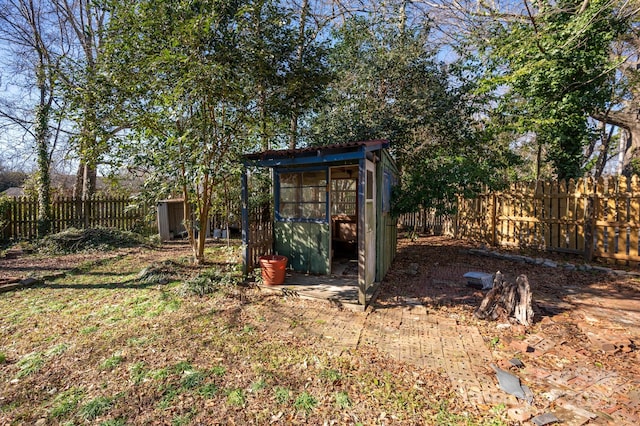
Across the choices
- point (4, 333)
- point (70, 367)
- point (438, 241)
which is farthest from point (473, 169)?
point (4, 333)

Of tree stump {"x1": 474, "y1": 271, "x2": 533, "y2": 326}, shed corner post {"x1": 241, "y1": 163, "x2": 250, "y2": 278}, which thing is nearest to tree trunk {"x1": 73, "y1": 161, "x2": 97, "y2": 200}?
shed corner post {"x1": 241, "y1": 163, "x2": 250, "y2": 278}

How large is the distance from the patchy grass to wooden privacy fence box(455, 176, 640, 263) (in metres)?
6.49

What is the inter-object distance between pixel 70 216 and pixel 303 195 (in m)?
9.07

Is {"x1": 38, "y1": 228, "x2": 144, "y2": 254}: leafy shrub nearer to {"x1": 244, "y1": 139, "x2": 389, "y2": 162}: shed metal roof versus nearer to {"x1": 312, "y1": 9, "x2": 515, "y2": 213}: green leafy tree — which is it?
{"x1": 244, "y1": 139, "x2": 389, "y2": 162}: shed metal roof

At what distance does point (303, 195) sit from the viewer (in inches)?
227

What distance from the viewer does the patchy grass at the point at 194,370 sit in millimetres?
2381

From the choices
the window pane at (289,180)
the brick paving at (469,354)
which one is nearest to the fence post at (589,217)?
the brick paving at (469,354)

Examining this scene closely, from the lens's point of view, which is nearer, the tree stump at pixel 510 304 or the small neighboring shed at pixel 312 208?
the tree stump at pixel 510 304

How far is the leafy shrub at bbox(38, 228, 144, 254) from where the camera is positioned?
840cm

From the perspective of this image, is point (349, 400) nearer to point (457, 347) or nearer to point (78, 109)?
point (457, 347)

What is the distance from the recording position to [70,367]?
3.00m

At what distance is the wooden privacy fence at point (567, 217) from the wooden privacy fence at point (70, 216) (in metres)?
10.7

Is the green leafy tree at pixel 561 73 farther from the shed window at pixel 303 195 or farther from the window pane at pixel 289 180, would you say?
the window pane at pixel 289 180

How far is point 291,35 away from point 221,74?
2225 mm
